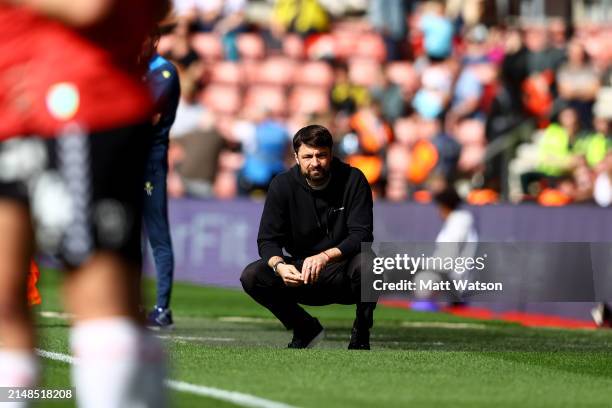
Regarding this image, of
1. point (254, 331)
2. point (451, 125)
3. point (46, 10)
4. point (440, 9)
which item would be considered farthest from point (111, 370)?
point (440, 9)

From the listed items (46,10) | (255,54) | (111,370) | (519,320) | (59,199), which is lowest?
(519,320)

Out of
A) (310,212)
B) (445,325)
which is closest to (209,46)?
(445,325)

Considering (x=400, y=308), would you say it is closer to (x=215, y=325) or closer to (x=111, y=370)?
(x=215, y=325)

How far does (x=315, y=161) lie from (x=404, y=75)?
42.9ft

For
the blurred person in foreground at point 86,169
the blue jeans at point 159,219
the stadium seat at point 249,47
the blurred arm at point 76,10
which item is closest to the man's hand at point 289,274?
the blue jeans at point 159,219

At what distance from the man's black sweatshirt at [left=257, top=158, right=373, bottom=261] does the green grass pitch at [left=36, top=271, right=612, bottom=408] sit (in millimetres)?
683

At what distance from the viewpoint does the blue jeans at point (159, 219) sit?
432 inches

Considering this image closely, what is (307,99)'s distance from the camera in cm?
2242

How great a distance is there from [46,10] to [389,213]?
13.5 meters

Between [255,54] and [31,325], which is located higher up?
[255,54]

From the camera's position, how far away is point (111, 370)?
3473mm

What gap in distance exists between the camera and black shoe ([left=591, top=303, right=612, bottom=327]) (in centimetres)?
1361

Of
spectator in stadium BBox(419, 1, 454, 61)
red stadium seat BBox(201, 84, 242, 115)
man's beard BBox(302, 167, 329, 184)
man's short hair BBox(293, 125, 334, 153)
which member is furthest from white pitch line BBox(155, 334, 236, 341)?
spectator in stadium BBox(419, 1, 454, 61)

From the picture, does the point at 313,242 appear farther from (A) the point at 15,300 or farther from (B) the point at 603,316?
(A) the point at 15,300
